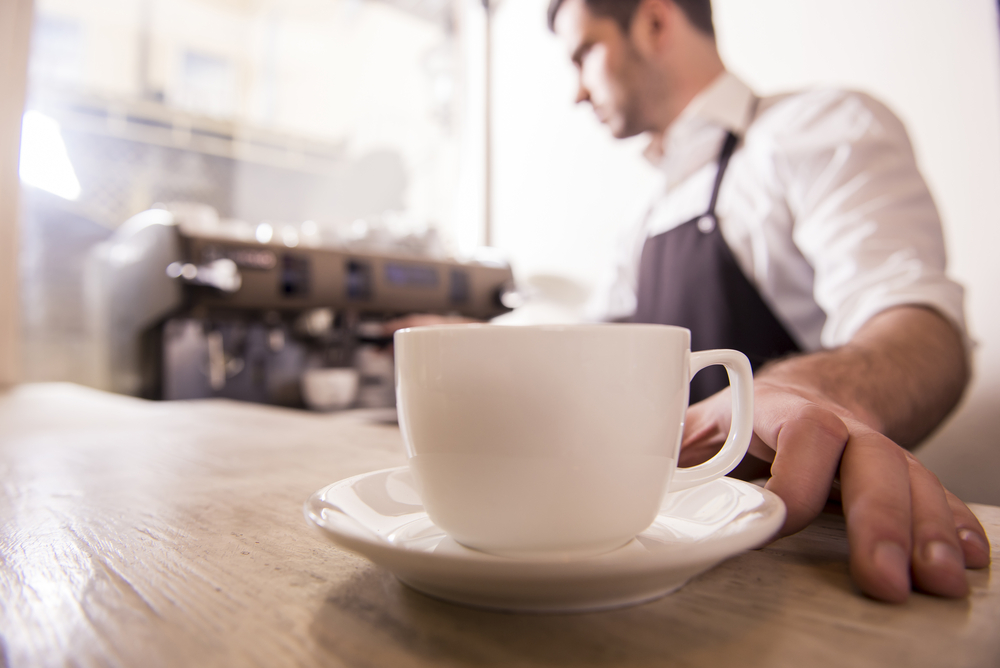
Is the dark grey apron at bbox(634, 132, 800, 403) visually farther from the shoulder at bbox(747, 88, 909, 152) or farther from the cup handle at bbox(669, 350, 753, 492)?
the cup handle at bbox(669, 350, 753, 492)

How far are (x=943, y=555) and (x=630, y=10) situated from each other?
1468 mm

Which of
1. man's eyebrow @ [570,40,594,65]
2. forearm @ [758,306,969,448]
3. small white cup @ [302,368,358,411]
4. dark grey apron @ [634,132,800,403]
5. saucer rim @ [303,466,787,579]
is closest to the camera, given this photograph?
saucer rim @ [303,466,787,579]

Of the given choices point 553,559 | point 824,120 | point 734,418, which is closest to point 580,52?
point 824,120

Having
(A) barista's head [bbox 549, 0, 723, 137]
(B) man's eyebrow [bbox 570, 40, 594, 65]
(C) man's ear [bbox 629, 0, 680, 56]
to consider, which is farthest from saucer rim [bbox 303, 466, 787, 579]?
(B) man's eyebrow [bbox 570, 40, 594, 65]

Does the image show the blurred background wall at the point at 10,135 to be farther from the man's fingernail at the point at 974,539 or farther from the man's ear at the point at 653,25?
the man's fingernail at the point at 974,539

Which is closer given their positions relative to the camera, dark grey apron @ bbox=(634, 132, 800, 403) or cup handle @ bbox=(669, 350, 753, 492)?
cup handle @ bbox=(669, 350, 753, 492)

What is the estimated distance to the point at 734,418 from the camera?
0.29 metres

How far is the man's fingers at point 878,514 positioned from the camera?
0.22m

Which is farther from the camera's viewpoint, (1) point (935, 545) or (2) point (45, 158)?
(2) point (45, 158)

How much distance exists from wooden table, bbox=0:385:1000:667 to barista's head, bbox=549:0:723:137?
3.90 feet

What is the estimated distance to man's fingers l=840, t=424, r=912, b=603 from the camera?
0.22 metres

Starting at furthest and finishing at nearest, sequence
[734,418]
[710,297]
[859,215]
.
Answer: [710,297] → [859,215] → [734,418]

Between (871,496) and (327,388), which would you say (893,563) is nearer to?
(871,496)

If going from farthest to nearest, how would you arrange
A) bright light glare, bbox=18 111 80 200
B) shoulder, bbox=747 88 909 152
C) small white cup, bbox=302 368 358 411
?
bright light glare, bbox=18 111 80 200 → small white cup, bbox=302 368 358 411 → shoulder, bbox=747 88 909 152
